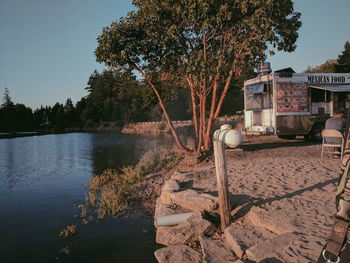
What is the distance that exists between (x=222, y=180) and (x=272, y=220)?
3.53ft

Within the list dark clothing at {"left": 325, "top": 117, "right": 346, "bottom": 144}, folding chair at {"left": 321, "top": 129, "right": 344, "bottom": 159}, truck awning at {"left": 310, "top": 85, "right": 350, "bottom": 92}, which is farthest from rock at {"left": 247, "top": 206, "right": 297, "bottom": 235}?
truck awning at {"left": 310, "top": 85, "right": 350, "bottom": 92}

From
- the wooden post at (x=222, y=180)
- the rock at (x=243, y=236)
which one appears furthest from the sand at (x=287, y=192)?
the wooden post at (x=222, y=180)

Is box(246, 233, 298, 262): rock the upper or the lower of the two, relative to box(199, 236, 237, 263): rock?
upper

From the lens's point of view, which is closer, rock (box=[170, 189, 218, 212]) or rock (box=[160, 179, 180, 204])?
rock (box=[170, 189, 218, 212])

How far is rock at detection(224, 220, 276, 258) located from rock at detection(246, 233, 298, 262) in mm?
287

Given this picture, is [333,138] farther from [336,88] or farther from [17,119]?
[17,119]

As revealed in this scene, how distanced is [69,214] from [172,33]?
675cm

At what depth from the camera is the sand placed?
4672mm

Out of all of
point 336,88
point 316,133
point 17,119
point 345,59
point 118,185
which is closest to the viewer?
point 118,185

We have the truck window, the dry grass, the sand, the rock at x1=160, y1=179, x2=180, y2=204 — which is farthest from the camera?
the truck window

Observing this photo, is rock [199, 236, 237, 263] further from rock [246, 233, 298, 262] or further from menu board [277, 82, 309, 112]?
menu board [277, 82, 309, 112]

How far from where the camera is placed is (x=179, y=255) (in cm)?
541

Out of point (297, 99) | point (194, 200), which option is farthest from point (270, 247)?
point (297, 99)

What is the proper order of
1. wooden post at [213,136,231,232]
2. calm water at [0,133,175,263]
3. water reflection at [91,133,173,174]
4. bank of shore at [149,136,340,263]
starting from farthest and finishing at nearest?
1. water reflection at [91,133,173,174]
2. calm water at [0,133,175,263]
3. wooden post at [213,136,231,232]
4. bank of shore at [149,136,340,263]
